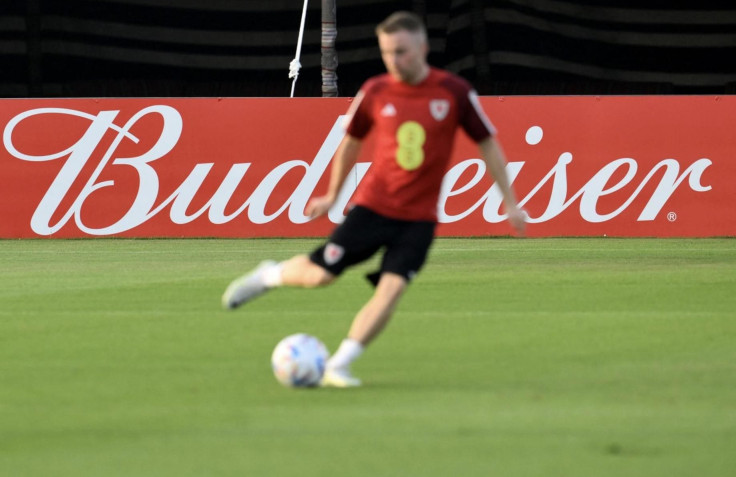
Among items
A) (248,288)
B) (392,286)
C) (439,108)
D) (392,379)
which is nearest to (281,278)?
(248,288)

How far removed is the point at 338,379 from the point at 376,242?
2.47 feet

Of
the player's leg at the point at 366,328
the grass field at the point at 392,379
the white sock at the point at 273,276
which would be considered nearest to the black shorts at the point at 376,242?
the player's leg at the point at 366,328

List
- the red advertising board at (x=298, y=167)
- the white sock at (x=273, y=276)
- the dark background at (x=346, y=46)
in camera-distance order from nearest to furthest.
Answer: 1. the white sock at (x=273, y=276)
2. the red advertising board at (x=298, y=167)
3. the dark background at (x=346, y=46)

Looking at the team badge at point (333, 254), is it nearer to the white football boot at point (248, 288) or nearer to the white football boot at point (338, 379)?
the white football boot at point (248, 288)

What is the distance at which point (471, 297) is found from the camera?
13898mm

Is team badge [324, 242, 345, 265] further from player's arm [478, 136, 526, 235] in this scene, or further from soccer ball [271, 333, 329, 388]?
player's arm [478, 136, 526, 235]

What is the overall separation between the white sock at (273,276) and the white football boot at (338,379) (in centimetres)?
61

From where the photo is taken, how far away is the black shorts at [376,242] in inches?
335

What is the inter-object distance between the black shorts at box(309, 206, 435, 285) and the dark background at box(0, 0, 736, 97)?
72.9 feet

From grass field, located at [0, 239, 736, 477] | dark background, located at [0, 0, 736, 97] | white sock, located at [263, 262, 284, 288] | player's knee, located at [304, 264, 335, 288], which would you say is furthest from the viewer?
dark background, located at [0, 0, 736, 97]

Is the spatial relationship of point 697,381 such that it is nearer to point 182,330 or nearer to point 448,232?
point 182,330

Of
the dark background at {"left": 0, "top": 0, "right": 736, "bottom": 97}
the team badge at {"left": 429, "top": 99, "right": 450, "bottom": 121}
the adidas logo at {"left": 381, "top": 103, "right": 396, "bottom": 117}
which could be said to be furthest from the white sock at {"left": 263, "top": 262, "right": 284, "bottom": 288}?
the dark background at {"left": 0, "top": 0, "right": 736, "bottom": 97}

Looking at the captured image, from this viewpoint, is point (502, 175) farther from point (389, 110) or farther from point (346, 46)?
point (346, 46)

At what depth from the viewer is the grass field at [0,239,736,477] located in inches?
256
